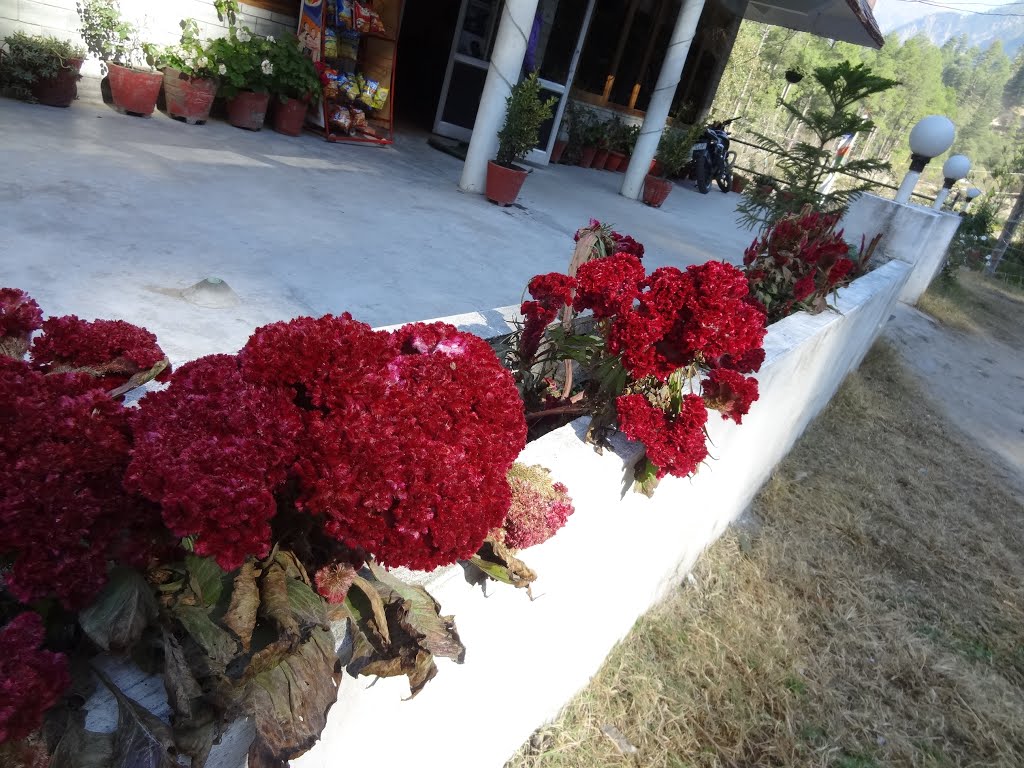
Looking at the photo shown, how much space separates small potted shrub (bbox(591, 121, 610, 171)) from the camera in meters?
11.8

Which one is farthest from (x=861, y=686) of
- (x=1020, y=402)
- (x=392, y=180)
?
(x=1020, y=402)

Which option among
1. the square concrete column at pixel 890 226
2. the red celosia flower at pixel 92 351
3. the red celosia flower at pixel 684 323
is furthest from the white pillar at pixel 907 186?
the red celosia flower at pixel 92 351

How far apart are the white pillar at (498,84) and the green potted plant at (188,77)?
2.37 m

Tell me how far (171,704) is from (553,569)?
0.97 meters

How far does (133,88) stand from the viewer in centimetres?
559

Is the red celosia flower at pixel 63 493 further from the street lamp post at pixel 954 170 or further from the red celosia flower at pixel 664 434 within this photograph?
the street lamp post at pixel 954 170

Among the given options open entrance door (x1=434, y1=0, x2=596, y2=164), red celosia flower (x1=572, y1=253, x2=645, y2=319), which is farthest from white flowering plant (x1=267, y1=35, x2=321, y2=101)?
red celosia flower (x1=572, y1=253, x2=645, y2=319)

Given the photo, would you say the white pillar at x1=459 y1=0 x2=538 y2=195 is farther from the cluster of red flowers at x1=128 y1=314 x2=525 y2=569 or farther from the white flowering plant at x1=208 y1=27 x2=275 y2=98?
the cluster of red flowers at x1=128 y1=314 x2=525 y2=569

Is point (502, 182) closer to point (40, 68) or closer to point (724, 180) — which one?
point (40, 68)

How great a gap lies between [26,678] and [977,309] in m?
14.6

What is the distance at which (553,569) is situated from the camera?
1656 millimetres

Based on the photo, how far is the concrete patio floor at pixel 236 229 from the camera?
2943 millimetres

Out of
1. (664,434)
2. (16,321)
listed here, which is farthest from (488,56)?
(16,321)

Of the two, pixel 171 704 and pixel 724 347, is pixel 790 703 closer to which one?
pixel 724 347
